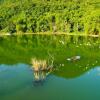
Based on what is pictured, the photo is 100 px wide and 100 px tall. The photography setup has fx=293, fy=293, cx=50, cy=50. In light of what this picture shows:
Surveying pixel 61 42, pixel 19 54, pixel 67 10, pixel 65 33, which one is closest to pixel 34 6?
pixel 67 10

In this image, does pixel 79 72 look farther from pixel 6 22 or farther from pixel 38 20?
pixel 6 22

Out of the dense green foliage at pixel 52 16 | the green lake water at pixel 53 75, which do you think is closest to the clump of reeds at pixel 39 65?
the green lake water at pixel 53 75

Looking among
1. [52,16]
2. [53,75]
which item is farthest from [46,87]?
[52,16]

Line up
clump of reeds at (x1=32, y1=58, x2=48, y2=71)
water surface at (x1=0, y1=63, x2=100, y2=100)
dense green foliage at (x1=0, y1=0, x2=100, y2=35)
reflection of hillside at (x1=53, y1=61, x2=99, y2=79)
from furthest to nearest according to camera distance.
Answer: dense green foliage at (x1=0, y1=0, x2=100, y2=35) < reflection of hillside at (x1=53, y1=61, x2=99, y2=79) < clump of reeds at (x1=32, y1=58, x2=48, y2=71) < water surface at (x1=0, y1=63, x2=100, y2=100)

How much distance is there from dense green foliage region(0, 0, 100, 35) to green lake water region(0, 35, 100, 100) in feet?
58.6

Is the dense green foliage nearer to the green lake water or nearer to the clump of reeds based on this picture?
the green lake water

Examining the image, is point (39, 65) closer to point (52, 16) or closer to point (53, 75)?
point (53, 75)

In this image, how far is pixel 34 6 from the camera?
3172 inches

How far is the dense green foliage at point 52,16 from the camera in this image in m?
62.9

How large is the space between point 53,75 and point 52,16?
43.7 meters

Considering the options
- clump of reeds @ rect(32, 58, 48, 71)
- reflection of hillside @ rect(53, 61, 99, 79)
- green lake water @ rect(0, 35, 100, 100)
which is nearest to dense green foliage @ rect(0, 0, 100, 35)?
green lake water @ rect(0, 35, 100, 100)

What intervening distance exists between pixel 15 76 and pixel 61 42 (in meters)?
23.0

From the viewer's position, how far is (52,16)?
70.6 meters

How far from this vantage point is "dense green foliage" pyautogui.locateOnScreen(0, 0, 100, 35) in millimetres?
62906
